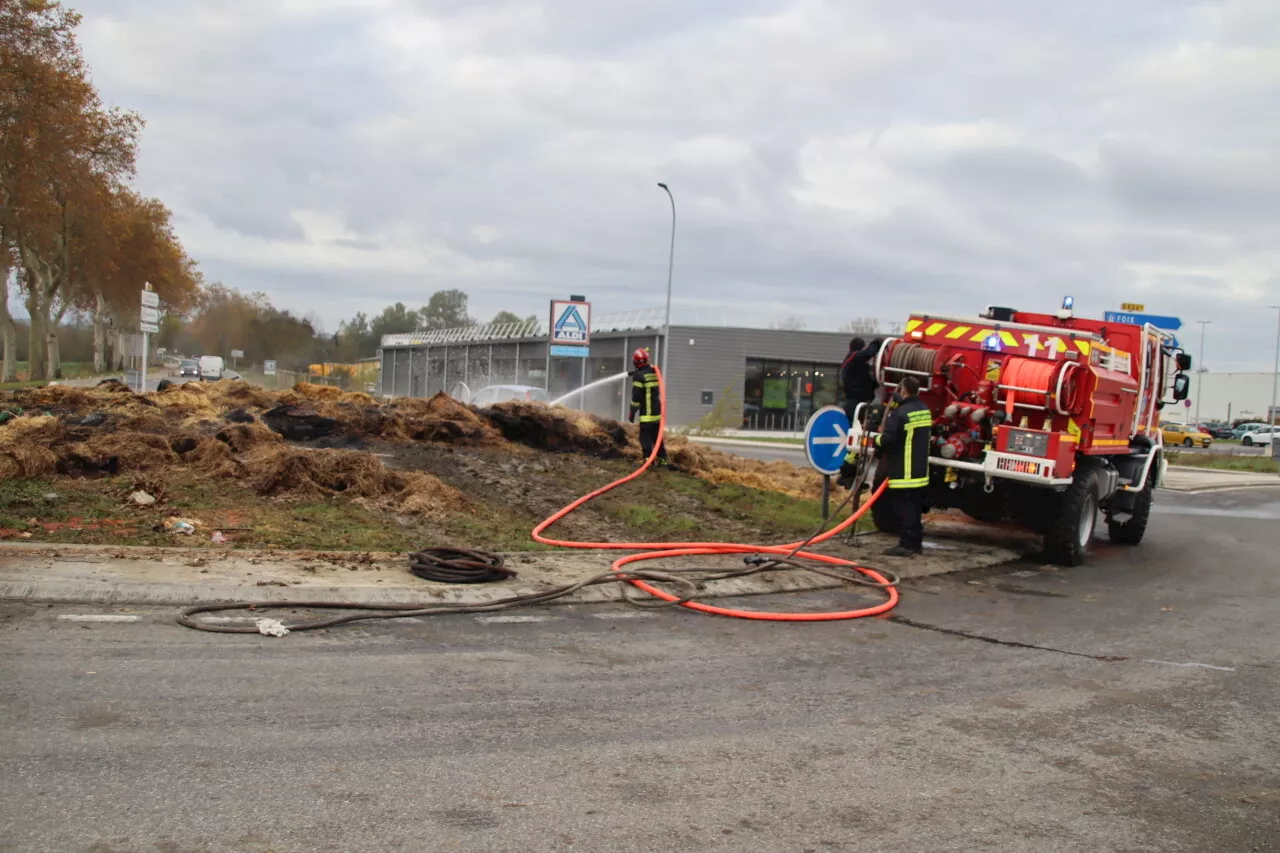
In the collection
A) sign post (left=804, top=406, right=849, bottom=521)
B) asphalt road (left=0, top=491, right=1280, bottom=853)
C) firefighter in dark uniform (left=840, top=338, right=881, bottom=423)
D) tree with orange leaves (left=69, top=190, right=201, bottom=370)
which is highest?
tree with orange leaves (left=69, top=190, right=201, bottom=370)

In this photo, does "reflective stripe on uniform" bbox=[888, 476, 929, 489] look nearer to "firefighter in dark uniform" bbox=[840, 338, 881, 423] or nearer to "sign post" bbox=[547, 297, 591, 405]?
"firefighter in dark uniform" bbox=[840, 338, 881, 423]

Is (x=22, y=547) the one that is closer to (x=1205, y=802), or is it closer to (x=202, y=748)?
(x=202, y=748)

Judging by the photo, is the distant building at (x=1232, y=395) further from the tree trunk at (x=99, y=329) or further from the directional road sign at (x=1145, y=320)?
the tree trunk at (x=99, y=329)

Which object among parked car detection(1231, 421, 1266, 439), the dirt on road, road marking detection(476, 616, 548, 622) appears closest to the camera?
road marking detection(476, 616, 548, 622)

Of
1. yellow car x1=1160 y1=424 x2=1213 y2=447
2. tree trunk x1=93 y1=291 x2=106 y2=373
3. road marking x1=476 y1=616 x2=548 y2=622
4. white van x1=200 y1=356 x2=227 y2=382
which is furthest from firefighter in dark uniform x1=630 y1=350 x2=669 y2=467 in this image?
Answer: tree trunk x1=93 y1=291 x2=106 y2=373

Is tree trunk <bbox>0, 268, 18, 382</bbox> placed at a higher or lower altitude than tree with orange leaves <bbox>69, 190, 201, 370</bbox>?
lower

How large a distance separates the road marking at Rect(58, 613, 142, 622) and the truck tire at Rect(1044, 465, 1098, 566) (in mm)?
8752

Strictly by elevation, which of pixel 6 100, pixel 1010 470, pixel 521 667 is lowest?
pixel 521 667

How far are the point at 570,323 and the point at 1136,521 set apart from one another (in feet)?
45.9

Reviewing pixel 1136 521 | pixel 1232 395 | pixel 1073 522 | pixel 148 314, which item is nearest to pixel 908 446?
pixel 1073 522

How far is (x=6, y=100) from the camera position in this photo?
35062mm

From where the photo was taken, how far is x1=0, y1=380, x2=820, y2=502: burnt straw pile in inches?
415

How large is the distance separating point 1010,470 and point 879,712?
536 centimetres

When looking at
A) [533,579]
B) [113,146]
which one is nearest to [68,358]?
[113,146]
